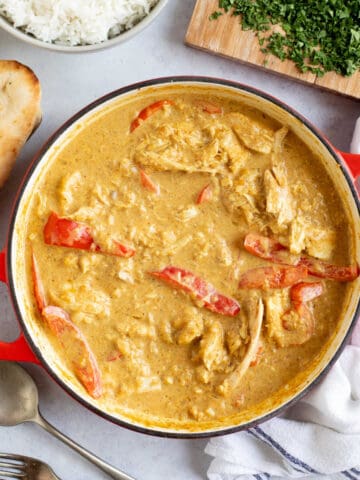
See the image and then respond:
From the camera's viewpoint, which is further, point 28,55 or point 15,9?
point 28,55

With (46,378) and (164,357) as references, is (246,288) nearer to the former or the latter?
(164,357)

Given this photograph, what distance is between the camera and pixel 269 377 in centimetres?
369

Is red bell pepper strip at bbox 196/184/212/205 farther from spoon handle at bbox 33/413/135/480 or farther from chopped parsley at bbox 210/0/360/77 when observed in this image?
spoon handle at bbox 33/413/135/480

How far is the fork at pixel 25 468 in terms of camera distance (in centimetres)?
383

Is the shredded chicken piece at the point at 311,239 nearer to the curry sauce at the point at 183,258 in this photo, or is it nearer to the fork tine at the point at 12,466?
the curry sauce at the point at 183,258

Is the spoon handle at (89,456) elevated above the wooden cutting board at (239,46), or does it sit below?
below

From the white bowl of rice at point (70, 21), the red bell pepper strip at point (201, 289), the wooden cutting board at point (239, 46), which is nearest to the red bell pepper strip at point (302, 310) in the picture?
the red bell pepper strip at point (201, 289)

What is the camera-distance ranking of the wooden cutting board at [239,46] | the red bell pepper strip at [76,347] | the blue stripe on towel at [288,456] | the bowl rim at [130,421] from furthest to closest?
the wooden cutting board at [239,46], the blue stripe on towel at [288,456], the red bell pepper strip at [76,347], the bowl rim at [130,421]

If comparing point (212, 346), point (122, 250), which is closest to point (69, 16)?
point (122, 250)

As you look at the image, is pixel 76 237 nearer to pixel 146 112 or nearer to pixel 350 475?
pixel 146 112

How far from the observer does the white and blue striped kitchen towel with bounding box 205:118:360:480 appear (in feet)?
12.3

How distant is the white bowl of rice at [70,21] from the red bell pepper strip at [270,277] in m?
1.33

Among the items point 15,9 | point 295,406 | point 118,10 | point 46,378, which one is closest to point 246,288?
point 295,406

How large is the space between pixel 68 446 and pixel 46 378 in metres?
0.37
